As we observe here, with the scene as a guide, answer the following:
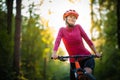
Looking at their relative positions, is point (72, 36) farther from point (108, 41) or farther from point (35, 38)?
point (35, 38)

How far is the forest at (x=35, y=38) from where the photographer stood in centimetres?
2088

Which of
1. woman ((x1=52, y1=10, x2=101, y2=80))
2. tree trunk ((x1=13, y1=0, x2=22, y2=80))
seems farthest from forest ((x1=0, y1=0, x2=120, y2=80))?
woman ((x1=52, y1=10, x2=101, y2=80))

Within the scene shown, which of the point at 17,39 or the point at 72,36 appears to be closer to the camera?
the point at 72,36

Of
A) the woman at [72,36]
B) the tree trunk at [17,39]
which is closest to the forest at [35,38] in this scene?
the tree trunk at [17,39]

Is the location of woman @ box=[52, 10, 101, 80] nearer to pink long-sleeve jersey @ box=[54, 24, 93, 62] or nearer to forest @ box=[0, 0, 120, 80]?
pink long-sleeve jersey @ box=[54, 24, 93, 62]

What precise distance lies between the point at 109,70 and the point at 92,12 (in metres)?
6.11

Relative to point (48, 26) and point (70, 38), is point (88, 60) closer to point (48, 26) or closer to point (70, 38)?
point (70, 38)

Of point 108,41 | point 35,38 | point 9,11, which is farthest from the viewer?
point 35,38

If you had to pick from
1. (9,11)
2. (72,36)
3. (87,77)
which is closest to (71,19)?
(72,36)

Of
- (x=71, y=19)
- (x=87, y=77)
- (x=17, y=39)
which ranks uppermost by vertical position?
(x=71, y=19)

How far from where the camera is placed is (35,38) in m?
37.4

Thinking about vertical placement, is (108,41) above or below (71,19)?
below

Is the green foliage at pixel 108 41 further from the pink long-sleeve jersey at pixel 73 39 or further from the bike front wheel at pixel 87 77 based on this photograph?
the bike front wheel at pixel 87 77

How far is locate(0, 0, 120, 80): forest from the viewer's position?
68.5ft
